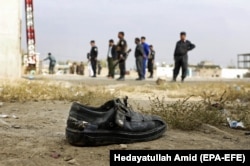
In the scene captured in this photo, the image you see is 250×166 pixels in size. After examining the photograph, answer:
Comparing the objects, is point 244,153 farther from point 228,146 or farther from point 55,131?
point 55,131

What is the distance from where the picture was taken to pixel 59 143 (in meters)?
3.26

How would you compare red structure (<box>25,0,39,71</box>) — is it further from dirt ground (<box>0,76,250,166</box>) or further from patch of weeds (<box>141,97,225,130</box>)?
patch of weeds (<box>141,97,225,130</box>)

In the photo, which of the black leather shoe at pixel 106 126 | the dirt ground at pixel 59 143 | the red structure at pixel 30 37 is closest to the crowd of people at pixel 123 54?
the red structure at pixel 30 37

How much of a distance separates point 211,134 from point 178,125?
0.30 m

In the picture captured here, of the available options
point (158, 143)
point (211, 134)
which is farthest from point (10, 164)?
point (211, 134)

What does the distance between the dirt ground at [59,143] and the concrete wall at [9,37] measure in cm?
595

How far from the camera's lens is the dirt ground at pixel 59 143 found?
2855 millimetres

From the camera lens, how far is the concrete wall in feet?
33.5

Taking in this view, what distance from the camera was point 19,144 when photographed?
3.20 meters

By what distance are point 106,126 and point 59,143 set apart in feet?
1.34

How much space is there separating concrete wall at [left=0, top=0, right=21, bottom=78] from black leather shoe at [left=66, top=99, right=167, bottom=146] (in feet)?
24.3

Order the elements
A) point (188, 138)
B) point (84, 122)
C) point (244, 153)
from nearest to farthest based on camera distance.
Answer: point (244, 153), point (84, 122), point (188, 138)

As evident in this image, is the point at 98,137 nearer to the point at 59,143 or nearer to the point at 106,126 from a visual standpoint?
the point at 106,126

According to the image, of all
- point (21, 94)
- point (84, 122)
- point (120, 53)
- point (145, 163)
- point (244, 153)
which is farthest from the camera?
point (120, 53)
